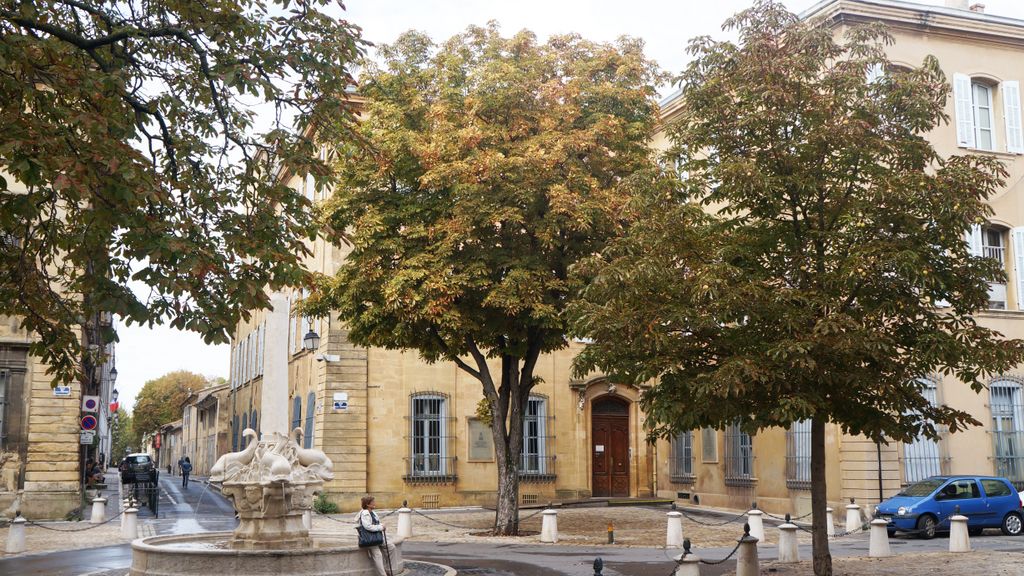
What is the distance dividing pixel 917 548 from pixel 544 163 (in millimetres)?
10086

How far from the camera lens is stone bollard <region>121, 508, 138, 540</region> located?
2147 centimetres

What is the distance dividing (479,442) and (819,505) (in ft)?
60.4

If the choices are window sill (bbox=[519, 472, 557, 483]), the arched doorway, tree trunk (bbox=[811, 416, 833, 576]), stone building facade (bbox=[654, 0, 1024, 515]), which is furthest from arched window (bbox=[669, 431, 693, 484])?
tree trunk (bbox=[811, 416, 833, 576])

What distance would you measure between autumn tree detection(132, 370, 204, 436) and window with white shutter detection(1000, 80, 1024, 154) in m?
85.6

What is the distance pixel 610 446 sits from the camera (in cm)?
3394

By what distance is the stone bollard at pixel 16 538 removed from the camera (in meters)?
19.0

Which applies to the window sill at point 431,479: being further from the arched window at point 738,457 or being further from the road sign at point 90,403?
the road sign at point 90,403

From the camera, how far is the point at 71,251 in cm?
1104

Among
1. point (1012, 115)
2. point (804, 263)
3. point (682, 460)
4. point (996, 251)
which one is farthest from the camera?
point (682, 460)

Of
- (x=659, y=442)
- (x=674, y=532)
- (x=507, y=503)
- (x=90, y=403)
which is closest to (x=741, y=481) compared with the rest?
(x=659, y=442)

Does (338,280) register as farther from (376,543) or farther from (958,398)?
(958,398)

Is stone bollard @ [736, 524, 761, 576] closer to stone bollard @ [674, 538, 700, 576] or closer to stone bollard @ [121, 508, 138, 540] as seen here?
stone bollard @ [674, 538, 700, 576]

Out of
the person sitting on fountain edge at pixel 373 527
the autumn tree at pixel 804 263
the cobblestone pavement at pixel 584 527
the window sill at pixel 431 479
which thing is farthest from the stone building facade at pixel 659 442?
the person sitting on fountain edge at pixel 373 527

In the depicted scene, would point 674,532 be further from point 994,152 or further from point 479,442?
point 994,152
